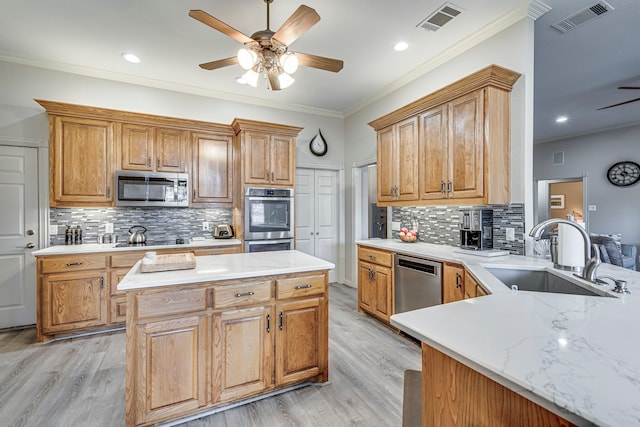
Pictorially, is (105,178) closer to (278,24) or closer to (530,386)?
(278,24)

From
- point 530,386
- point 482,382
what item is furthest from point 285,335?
point 530,386

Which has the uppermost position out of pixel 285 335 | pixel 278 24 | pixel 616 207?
pixel 278 24

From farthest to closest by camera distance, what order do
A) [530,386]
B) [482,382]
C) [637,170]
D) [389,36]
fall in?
[637,170] → [389,36] → [482,382] → [530,386]

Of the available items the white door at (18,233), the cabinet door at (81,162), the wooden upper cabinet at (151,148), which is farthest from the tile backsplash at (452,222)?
the white door at (18,233)

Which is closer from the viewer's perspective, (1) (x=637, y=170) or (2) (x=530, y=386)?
(2) (x=530, y=386)

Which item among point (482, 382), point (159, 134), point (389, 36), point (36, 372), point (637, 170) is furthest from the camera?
point (637, 170)

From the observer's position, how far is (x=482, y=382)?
820 millimetres

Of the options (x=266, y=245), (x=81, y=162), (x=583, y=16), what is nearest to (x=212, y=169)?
(x=266, y=245)

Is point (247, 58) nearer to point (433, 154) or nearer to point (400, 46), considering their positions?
point (400, 46)

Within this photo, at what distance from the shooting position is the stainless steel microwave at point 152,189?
139 inches

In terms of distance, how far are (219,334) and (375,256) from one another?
2073 millimetres

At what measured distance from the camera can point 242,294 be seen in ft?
6.42

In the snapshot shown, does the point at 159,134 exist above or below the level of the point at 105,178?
above

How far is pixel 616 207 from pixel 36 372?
9.20m
